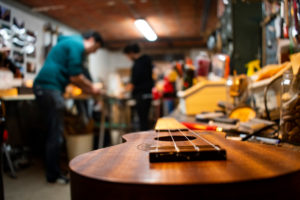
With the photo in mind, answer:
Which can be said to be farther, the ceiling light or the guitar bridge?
the ceiling light

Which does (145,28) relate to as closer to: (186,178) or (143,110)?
(143,110)

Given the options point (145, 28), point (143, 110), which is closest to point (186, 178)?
point (143, 110)

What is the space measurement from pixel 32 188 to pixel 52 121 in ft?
2.15

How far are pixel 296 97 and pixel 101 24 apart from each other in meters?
6.18

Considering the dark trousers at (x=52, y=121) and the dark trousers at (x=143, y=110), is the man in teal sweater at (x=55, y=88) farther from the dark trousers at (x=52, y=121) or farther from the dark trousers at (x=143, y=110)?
the dark trousers at (x=143, y=110)

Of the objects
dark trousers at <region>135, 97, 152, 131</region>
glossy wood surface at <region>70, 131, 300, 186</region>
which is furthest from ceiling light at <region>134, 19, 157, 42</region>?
glossy wood surface at <region>70, 131, 300, 186</region>

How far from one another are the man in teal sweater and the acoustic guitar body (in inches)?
81.4

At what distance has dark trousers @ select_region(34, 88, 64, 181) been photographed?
2338 mm

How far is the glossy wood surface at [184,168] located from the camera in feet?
1.13

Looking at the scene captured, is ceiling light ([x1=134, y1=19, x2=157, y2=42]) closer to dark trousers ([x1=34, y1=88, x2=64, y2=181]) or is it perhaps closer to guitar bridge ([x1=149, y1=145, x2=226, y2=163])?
dark trousers ([x1=34, y1=88, x2=64, y2=181])

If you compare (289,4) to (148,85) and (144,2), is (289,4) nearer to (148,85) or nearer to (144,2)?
(148,85)

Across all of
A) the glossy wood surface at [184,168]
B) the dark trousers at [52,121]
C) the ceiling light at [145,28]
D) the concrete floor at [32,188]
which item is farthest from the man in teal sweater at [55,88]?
the ceiling light at [145,28]

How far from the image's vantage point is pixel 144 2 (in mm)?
4938

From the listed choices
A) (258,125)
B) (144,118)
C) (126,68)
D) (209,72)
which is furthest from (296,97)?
(126,68)
